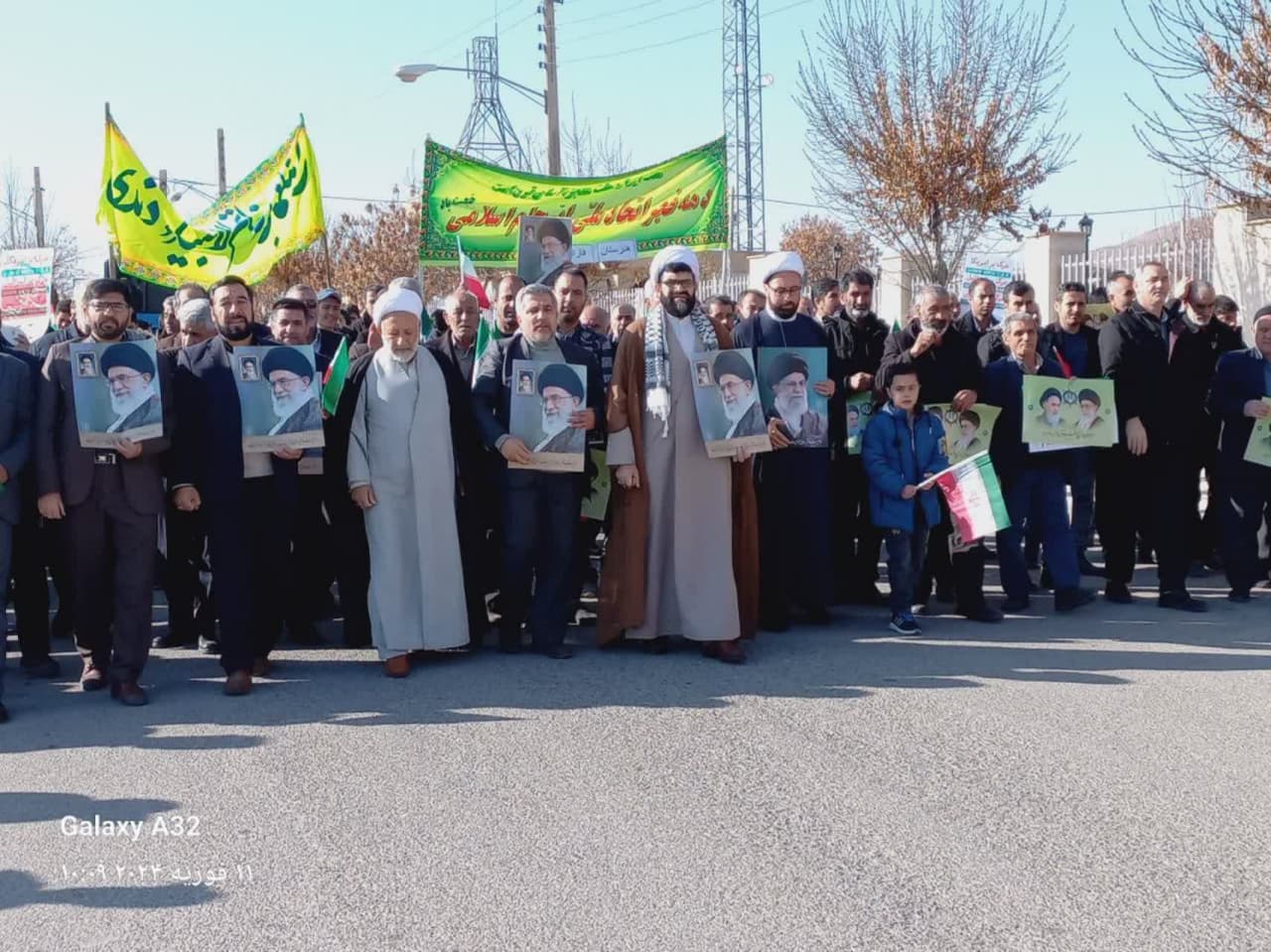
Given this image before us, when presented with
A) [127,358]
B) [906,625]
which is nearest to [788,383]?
[906,625]

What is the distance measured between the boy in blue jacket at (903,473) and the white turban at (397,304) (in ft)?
9.46

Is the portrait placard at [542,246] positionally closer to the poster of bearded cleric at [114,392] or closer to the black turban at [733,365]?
the black turban at [733,365]

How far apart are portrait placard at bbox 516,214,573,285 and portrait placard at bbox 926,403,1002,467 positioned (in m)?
4.12

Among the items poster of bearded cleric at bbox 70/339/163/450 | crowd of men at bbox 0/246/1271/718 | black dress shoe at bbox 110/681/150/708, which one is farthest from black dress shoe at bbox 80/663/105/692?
poster of bearded cleric at bbox 70/339/163/450

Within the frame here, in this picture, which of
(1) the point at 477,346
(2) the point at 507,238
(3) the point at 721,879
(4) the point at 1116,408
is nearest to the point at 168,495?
Result: (1) the point at 477,346

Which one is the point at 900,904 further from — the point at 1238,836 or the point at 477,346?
the point at 477,346

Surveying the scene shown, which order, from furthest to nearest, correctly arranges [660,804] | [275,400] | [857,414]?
1. [857,414]
2. [275,400]
3. [660,804]

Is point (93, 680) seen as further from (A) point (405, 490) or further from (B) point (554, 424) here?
(B) point (554, 424)

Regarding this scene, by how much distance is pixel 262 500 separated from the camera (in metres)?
6.76

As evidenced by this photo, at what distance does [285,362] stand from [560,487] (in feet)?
5.42

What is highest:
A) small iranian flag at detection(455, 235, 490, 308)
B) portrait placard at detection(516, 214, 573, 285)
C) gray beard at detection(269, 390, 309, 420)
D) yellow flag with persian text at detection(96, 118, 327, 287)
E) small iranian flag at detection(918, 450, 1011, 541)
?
yellow flag with persian text at detection(96, 118, 327, 287)

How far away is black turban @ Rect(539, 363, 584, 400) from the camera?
7031 mm

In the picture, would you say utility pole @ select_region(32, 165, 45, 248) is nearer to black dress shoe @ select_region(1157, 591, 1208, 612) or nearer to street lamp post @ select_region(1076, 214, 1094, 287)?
street lamp post @ select_region(1076, 214, 1094, 287)

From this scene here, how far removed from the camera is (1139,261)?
15727mm
